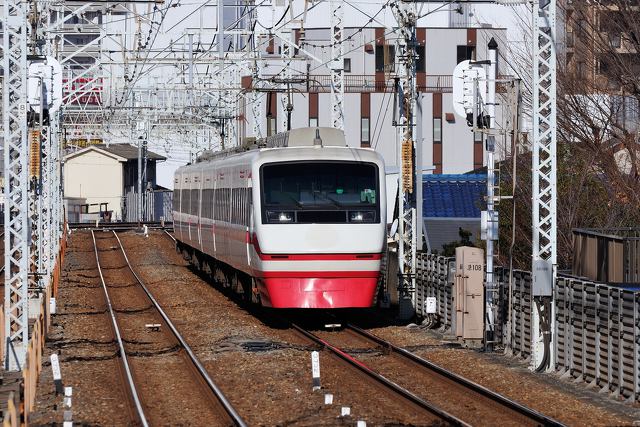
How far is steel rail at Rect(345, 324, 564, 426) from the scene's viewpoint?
40.8 ft

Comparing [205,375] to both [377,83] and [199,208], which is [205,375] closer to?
[199,208]

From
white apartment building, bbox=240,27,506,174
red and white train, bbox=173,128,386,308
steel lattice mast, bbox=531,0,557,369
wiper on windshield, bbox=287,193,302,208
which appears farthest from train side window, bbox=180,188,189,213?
white apartment building, bbox=240,27,506,174

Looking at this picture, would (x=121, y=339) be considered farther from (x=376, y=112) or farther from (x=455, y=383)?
(x=376, y=112)

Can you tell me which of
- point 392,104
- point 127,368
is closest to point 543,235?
point 127,368

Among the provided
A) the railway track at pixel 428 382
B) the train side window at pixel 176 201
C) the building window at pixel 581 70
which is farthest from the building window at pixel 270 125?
the railway track at pixel 428 382

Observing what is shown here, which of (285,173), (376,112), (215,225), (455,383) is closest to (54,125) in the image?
(215,225)

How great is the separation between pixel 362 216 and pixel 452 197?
61.2 feet

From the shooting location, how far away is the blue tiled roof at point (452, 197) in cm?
3762

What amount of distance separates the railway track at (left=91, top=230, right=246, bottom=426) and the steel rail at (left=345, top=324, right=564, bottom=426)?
2.87m

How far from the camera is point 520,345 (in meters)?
17.8

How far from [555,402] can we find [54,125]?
2500cm

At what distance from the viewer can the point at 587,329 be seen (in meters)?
15.1

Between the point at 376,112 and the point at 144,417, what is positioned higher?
the point at 376,112

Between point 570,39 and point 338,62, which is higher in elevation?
point 570,39
